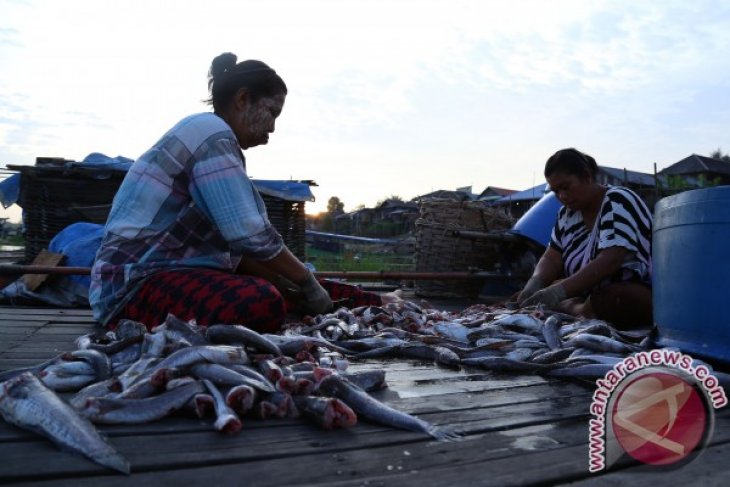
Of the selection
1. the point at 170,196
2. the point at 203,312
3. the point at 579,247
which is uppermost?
the point at 170,196

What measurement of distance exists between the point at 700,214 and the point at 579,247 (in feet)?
7.82

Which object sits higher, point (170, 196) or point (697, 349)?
point (170, 196)

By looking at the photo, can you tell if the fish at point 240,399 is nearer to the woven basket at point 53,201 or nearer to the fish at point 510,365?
the fish at point 510,365

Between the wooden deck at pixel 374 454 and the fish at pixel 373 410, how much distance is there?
3 centimetres

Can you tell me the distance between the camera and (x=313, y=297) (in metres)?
3.88

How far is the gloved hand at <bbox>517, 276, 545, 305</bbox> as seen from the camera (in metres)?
5.05

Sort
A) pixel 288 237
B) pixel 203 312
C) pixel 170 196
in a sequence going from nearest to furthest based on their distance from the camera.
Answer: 1. pixel 203 312
2. pixel 170 196
3. pixel 288 237

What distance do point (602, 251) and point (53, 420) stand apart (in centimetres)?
392

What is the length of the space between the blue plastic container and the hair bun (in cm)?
264

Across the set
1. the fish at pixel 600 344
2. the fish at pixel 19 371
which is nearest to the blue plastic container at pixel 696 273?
the fish at pixel 600 344

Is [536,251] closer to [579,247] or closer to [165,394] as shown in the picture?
[579,247]

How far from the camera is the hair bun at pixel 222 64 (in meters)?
3.59

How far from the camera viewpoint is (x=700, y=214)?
262cm

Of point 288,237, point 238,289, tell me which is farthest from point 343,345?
point 288,237
